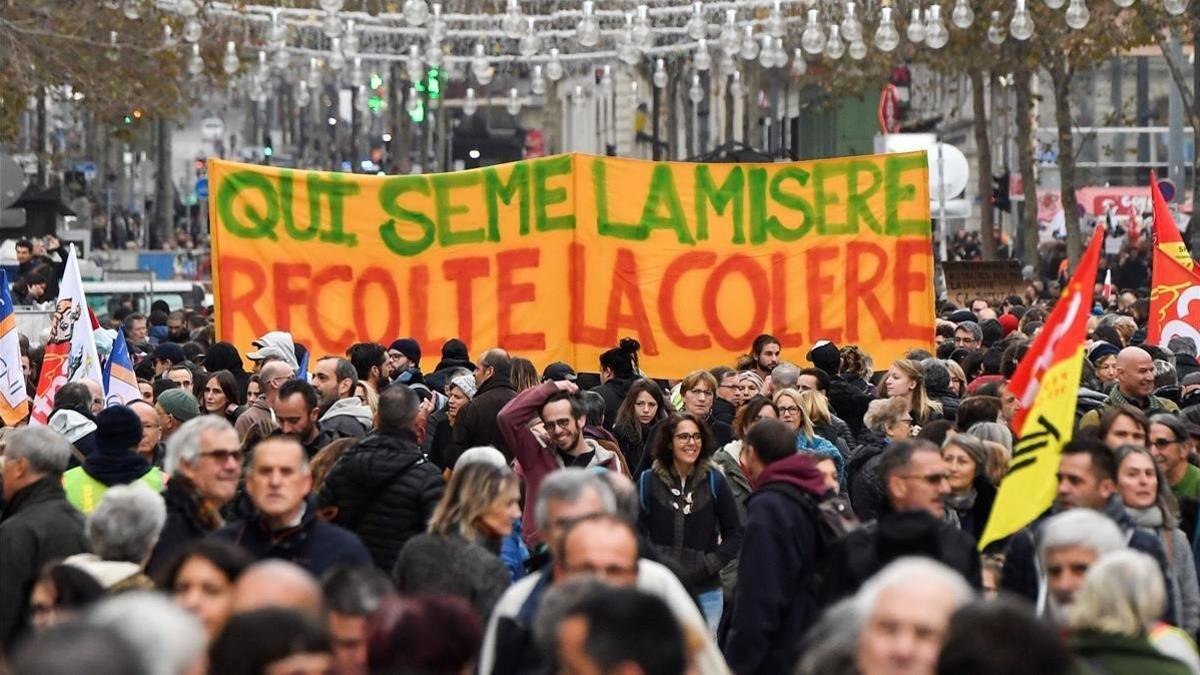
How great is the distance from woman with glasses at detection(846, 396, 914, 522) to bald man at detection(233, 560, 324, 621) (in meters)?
3.78

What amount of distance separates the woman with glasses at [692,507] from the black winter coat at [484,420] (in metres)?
1.17

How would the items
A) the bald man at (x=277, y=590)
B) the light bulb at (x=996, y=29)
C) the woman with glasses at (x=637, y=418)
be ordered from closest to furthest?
the bald man at (x=277, y=590), the woman with glasses at (x=637, y=418), the light bulb at (x=996, y=29)

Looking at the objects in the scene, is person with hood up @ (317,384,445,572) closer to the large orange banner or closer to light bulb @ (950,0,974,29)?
the large orange banner

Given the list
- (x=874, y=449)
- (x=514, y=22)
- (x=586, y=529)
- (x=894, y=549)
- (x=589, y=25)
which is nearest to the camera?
(x=586, y=529)

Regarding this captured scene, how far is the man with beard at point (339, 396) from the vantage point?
38.9 ft

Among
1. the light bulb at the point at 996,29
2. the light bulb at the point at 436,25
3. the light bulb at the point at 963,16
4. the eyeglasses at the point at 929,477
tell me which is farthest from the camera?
the light bulb at the point at 996,29

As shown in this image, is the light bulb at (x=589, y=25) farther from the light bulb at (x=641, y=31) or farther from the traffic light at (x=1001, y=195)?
the traffic light at (x=1001, y=195)

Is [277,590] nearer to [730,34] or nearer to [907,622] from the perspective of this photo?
[907,622]

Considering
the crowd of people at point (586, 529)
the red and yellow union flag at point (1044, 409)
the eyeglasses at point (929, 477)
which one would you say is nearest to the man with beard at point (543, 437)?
the crowd of people at point (586, 529)

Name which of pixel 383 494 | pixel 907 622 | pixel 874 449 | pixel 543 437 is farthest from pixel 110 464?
pixel 907 622

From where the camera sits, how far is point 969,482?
9688mm

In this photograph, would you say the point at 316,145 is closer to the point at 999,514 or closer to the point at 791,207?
the point at 791,207

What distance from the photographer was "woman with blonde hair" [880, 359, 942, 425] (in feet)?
41.5

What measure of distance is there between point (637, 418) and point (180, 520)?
465 cm
